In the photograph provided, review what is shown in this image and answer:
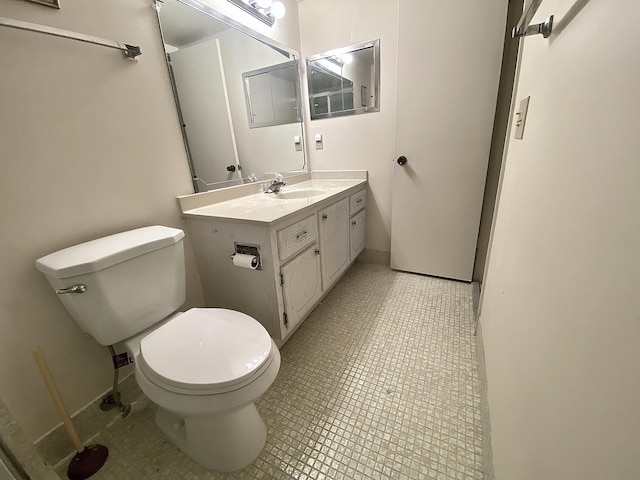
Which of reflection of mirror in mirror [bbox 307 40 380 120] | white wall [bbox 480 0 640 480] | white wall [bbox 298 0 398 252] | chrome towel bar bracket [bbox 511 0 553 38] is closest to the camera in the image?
white wall [bbox 480 0 640 480]

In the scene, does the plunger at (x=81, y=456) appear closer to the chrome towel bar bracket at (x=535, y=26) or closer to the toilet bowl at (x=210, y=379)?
the toilet bowl at (x=210, y=379)

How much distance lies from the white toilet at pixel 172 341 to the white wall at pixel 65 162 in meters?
0.12

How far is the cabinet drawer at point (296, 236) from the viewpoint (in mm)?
1196

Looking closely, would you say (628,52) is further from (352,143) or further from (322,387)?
(352,143)

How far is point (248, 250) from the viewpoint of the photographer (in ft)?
3.92

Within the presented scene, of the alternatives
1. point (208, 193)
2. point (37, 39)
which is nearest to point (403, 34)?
point (208, 193)

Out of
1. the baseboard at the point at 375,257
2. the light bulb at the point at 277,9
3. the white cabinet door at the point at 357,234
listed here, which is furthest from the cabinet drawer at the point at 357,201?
the light bulb at the point at 277,9

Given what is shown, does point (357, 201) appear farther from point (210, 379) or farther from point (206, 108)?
point (210, 379)

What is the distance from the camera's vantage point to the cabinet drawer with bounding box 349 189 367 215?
1970mm

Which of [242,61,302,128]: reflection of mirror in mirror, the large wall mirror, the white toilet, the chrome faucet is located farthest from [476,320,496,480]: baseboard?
[242,61,302,128]: reflection of mirror in mirror

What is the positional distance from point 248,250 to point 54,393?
0.79 m

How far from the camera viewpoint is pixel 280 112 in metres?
2.03

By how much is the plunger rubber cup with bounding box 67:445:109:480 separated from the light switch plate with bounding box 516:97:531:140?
1932mm

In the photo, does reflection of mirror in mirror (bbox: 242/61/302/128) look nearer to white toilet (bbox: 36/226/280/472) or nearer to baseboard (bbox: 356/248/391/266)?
white toilet (bbox: 36/226/280/472)
